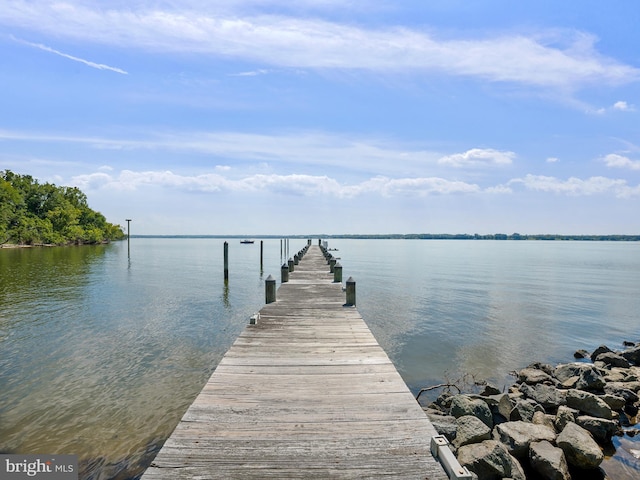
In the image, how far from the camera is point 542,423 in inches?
291

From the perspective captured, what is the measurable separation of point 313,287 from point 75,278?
24419 millimetres

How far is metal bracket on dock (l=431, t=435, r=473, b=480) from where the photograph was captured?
141 inches

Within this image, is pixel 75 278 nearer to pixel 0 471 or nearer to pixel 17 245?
pixel 0 471

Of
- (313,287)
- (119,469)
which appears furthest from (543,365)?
(119,469)

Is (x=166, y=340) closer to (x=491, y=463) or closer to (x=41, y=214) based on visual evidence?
(x=491, y=463)

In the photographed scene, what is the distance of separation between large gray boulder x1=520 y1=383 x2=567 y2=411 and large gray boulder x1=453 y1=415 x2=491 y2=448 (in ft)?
11.4

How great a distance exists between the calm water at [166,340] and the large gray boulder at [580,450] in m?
0.78

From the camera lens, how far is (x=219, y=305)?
21.1 metres

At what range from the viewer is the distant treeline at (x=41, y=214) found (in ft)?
256

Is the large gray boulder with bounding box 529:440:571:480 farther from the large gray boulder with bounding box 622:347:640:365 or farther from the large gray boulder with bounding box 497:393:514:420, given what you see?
the large gray boulder with bounding box 622:347:640:365

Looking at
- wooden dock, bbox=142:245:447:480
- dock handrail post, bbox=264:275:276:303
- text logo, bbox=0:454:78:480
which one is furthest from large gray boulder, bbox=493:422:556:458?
dock handrail post, bbox=264:275:276:303

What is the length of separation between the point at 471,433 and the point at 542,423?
233 cm

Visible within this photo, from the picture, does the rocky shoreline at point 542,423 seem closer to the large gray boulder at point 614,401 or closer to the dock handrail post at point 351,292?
the large gray boulder at point 614,401

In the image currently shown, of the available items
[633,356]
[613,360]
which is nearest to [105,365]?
[613,360]
